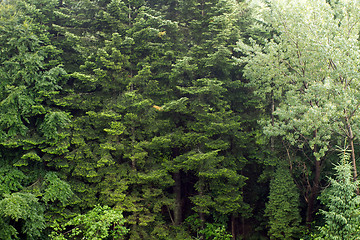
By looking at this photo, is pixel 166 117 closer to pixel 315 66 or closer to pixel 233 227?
pixel 233 227

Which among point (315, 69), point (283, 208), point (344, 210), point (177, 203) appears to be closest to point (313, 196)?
point (283, 208)

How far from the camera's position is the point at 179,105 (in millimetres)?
9398

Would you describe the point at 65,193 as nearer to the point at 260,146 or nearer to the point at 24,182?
the point at 24,182

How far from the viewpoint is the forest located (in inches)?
322

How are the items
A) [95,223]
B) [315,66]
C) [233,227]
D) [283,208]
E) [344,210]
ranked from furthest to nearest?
1. [233,227]
2. [283,208]
3. [95,223]
4. [315,66]
5. [344,210]

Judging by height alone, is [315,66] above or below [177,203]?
above

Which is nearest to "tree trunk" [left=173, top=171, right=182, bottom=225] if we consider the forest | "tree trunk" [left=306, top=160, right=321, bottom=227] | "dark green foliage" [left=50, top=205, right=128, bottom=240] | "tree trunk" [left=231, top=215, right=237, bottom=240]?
the forest

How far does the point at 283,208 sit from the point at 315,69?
466cm

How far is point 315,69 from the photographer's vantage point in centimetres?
823

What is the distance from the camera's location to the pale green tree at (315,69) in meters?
7.27

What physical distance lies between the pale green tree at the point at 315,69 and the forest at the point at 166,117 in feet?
0.17

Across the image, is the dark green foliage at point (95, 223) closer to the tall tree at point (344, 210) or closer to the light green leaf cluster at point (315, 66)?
the light green leaf cluster at point (315, 66)

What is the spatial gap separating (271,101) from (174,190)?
17.3ft

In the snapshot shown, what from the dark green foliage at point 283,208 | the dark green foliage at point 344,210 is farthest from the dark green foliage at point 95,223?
the dark green foliage at point 344,210
